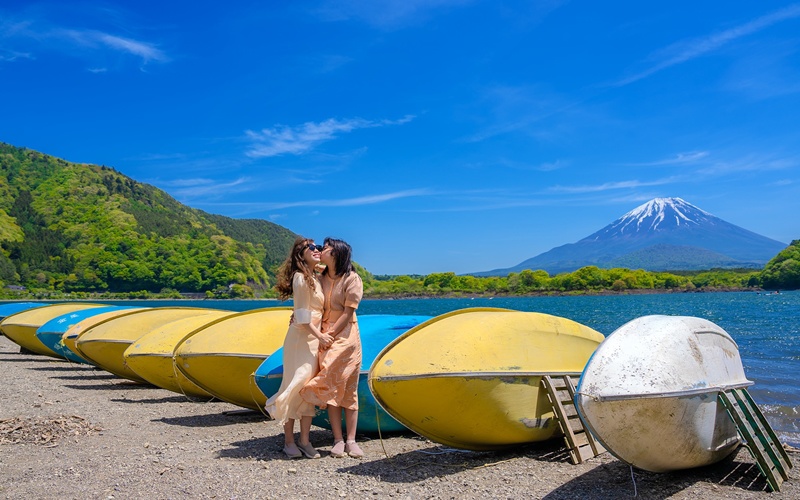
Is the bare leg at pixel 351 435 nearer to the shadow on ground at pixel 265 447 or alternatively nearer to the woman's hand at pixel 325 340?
the shadow on ground at pixel 265 447

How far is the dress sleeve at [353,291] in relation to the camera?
6.88m

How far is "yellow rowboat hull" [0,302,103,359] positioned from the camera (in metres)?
19.7

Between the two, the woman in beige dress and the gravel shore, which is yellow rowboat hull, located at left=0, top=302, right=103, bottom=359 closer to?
the gravel shore

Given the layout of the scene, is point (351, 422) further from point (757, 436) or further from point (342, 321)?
point (757, 436)

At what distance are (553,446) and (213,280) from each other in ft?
497

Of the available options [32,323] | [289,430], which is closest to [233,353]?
[289,430]

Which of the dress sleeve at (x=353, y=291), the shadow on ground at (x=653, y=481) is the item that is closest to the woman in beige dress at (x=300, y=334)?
the dress sleeve at (x=353, y=291)

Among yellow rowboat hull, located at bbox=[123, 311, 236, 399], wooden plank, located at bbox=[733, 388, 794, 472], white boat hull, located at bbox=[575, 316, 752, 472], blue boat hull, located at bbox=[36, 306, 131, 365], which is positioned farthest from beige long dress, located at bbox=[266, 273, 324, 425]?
blue boat hull, located at bbox=[36, 306, 131, 365]

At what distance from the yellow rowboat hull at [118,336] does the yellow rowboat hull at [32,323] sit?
5759 mm

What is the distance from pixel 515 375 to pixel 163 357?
698 centimetres

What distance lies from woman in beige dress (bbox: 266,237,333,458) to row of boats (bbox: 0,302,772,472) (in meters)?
0.70

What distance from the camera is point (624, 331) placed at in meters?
6.18

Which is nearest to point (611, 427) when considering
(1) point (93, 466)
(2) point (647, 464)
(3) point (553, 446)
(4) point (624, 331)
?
(2) point (647, 464)

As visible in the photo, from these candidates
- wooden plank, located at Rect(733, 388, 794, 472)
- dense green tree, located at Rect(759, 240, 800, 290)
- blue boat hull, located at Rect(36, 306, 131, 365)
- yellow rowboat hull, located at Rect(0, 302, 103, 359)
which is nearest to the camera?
wooden plank, located at Rect(733, 388, 794, 472)
